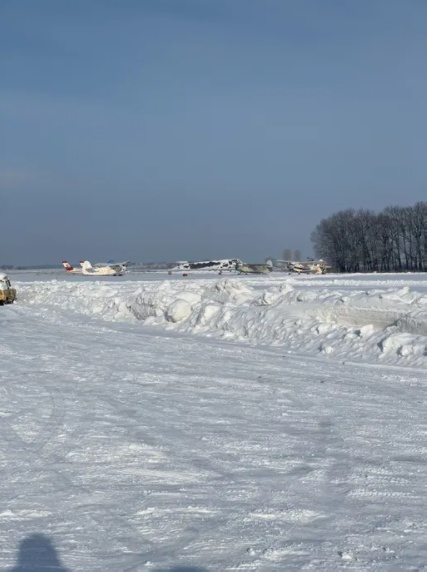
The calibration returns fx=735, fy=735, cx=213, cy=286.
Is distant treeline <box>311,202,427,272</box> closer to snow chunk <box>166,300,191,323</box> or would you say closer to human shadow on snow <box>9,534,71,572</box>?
snow chunk <box>166,300,191,323</box>

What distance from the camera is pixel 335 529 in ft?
18.9

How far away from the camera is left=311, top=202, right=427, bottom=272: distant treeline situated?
117312mm

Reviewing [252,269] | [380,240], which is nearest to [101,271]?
[252,269]

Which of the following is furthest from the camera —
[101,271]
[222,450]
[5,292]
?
[101,271]

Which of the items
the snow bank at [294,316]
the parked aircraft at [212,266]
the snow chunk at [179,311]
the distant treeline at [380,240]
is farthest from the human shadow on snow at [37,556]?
the distant treeline at [380,240]

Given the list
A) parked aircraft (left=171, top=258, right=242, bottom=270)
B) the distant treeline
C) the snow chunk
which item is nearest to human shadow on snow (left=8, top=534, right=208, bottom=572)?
the snow chunk

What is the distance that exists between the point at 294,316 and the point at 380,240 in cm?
10238

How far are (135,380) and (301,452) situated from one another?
5564 mm

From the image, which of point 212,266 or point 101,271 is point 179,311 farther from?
point 212,266

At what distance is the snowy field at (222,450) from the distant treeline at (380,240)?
4001 inches

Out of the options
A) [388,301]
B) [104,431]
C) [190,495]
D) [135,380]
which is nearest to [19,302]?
[388,301]

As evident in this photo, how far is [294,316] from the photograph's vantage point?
20.4 metres

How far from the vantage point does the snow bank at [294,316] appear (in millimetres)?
16953

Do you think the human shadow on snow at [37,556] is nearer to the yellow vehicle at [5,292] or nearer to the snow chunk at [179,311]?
the snow chunk at [179,311]
